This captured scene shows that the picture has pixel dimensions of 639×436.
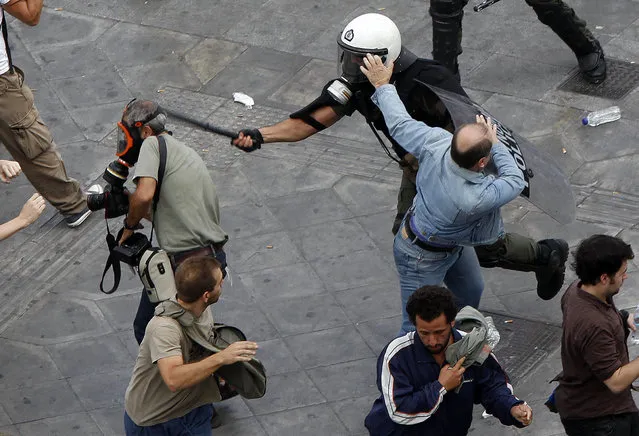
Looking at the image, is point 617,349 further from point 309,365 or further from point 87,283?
point 87,283

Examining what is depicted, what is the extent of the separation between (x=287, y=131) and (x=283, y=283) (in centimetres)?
132

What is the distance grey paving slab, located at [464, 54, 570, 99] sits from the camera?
33.1 feet

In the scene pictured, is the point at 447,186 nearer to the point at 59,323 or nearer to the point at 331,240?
the point at 331,240

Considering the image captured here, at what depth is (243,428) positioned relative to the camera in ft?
23.8


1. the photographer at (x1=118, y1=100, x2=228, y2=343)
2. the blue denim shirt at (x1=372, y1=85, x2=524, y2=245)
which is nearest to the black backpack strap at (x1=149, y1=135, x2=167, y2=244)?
the photographer at (x1=118, y1=100, x2=228, y2=343)

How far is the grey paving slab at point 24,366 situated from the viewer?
305 inches

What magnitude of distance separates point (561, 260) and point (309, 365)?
5.27ft

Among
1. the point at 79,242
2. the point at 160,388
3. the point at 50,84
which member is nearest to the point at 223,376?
the point at 160,388

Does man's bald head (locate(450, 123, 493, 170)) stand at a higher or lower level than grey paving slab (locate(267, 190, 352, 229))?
higher

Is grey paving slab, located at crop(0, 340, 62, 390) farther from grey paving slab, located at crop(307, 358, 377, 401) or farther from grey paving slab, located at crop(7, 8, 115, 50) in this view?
grey paving slab, located at crop(7, 8, 115, 50)

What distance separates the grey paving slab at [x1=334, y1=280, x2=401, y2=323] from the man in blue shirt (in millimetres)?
990

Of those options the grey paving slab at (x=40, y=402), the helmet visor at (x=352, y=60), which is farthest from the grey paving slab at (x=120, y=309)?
the helmet visor at (x=352, y=60)

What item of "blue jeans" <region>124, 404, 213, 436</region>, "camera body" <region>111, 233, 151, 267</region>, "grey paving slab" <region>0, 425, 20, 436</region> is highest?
"camera body" <region>111, 233, 151, 267</region>

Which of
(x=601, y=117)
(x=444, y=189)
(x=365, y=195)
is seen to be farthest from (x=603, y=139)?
(x=444, y=189)
